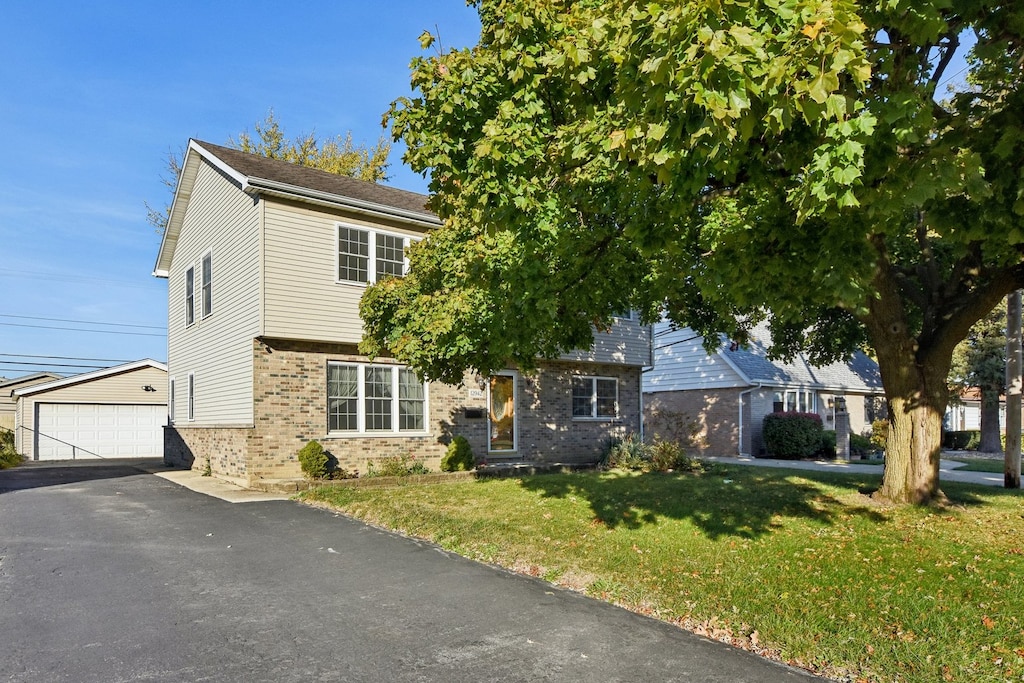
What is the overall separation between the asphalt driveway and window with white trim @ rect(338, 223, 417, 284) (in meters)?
8.34

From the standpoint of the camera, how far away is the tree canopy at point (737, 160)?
5.00 meters

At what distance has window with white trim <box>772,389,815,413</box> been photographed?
2719 centimetres

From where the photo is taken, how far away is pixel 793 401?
27.9 metres

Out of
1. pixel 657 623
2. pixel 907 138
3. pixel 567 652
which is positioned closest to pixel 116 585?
pixel 567 652

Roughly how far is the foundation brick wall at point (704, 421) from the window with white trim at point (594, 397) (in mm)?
4852

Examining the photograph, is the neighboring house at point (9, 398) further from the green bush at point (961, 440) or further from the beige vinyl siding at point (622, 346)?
the green bush at point (961, 440)

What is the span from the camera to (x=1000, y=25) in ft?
23.3

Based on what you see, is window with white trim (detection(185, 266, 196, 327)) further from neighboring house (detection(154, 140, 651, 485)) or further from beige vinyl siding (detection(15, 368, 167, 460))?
beige vinyl siding (detection(15, 368, 167, 460))

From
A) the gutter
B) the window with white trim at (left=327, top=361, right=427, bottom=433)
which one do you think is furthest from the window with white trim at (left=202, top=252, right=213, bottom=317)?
the window with white trim at (left=327, top=361, right=427, bottom=433)

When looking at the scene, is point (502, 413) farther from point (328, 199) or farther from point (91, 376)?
Result: point (91, 376)

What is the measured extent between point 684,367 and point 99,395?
80.7 feet

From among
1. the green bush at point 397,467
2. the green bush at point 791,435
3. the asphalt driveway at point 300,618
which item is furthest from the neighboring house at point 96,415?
the green bush at point 791,435

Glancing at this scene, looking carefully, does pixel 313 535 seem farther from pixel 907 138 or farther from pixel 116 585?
pixel 907 138

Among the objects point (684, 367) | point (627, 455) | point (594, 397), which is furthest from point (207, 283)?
point (684, 367)
